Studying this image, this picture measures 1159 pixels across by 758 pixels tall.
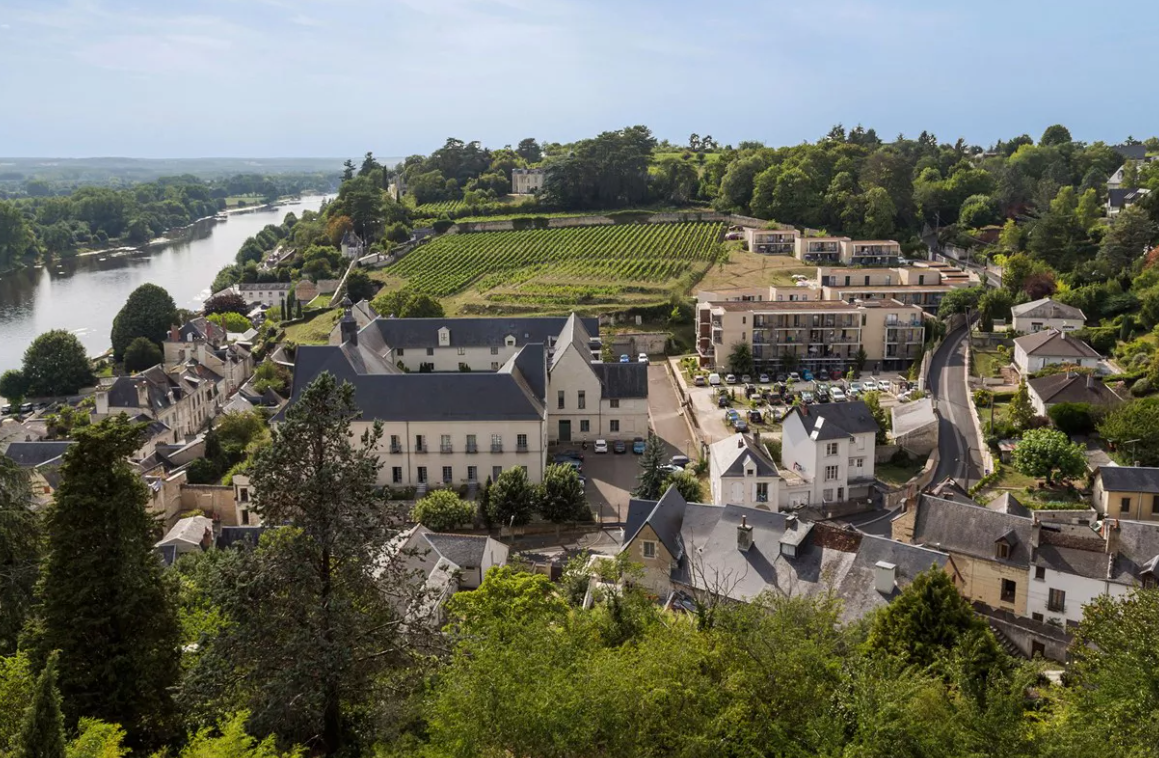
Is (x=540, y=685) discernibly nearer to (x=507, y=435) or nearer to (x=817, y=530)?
(x=817, y=530)

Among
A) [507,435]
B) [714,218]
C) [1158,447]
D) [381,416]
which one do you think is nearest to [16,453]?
[381,416]

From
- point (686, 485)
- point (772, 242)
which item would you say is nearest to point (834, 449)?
point (686, 485)

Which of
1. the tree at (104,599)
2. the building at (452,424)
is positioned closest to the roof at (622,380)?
the building at (452,424)

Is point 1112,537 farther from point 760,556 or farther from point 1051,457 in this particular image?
point 1051,457

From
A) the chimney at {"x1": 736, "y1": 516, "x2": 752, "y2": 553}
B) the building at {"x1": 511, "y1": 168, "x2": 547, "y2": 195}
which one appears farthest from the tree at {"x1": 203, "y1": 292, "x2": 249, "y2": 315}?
the chimney at {"x1": 736, "y1": 516, "x2": 752, "y2": 553}

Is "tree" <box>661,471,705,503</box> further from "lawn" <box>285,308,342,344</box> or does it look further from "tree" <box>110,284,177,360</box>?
"tree" <box>110,284,177,360</box>
